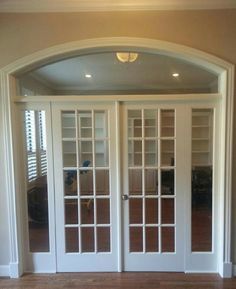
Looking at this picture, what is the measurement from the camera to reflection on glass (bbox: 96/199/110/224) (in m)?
2.87

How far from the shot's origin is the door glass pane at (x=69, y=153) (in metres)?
2.83

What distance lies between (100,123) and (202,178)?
1410 mm

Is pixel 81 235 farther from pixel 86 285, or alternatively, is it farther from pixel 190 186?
pixel 190 186

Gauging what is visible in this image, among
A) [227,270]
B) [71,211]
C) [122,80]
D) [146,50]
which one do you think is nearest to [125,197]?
[71,211]

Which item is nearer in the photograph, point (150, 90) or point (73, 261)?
point (73, 261)

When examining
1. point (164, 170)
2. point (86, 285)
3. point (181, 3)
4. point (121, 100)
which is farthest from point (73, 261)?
point (181, 3)

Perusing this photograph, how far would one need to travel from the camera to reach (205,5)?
2.55m

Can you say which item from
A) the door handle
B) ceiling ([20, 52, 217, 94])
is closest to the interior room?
the door handle

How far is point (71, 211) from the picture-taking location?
289cm

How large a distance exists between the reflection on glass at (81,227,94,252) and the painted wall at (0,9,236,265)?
2.21m

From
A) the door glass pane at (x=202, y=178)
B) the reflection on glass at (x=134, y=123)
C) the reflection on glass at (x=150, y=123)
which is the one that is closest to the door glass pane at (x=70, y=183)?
the reflection on glass at (x=134, y=123)

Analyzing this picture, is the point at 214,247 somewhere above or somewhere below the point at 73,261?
above

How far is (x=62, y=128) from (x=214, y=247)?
233 centimetres

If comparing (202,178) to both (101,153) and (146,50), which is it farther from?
(146,50)
